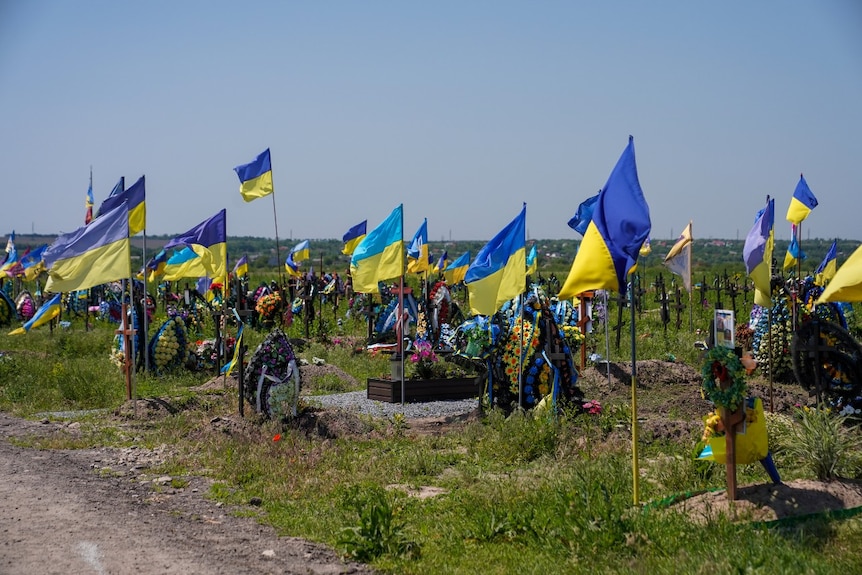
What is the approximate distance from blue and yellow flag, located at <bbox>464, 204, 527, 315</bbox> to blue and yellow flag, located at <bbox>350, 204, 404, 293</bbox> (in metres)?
2.52

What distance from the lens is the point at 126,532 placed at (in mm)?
8672

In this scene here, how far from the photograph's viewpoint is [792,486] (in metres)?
8.36

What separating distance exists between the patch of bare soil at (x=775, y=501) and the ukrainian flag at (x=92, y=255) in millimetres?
9230

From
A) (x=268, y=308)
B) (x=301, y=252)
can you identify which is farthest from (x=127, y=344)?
(x=301, y=252)

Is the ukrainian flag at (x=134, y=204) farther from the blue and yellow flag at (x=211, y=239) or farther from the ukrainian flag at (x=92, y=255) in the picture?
the blue and yellow flag at (x=211, y=239)

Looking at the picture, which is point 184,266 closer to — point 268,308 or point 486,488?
point 486,488

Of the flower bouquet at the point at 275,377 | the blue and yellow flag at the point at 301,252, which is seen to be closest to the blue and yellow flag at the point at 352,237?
the blue and yellow flag at the point at 301,252

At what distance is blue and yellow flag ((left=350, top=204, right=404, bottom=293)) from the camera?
1552cm

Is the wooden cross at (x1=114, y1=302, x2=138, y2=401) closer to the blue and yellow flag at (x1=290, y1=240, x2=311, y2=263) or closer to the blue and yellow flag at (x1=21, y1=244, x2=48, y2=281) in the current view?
the blue and yellow flag at (x1=290, y1=240, x2=311, y2=263)

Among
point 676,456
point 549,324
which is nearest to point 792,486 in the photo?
point 676,456

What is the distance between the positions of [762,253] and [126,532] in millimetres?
7460

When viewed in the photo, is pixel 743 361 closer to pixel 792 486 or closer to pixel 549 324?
pixel 792 486

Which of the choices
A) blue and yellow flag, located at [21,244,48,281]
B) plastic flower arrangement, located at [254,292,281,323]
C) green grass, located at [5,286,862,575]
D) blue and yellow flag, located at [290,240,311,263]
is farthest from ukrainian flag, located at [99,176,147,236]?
blue and yellow flag, located at [21,244,48,281]

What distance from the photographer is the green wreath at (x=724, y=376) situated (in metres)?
8.05
